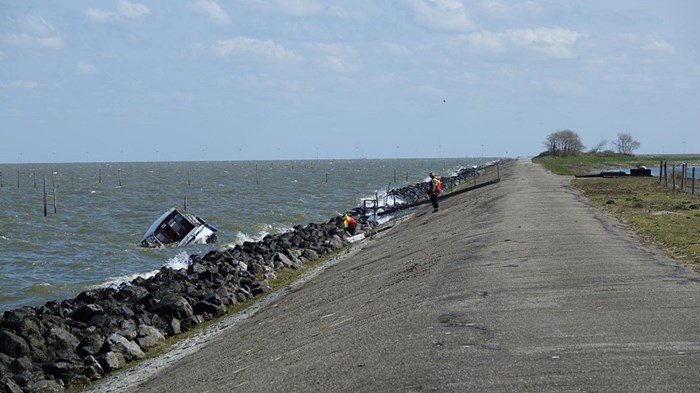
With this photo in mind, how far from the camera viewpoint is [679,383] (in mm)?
7305

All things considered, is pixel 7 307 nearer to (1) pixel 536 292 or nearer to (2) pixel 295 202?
(1) pixel 536 292

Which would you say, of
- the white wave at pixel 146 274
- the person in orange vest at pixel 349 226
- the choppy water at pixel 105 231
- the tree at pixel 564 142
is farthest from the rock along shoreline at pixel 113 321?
the tree at pixel 564 142

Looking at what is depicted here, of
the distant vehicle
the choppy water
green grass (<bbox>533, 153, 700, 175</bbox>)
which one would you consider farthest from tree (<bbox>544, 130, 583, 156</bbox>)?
the distant vehicle

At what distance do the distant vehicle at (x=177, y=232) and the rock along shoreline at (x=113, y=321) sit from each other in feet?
40.3

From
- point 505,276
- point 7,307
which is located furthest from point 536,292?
point 7,307

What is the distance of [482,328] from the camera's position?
9672mm

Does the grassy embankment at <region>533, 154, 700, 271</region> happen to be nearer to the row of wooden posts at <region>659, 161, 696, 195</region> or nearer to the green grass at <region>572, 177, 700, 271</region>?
the green grass at <region>572, 177, 700, 271</region>

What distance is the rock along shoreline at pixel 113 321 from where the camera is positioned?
1368 centimetres

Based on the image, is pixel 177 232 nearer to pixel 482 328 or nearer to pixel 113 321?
pixel 113 321

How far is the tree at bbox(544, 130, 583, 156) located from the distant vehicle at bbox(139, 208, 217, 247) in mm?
103122

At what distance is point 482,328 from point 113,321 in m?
9.21

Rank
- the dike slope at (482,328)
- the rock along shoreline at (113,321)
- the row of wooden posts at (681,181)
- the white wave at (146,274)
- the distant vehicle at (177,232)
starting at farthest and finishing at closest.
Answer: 1. the distant vehicle at (177,232)
2. the row of wooden posts at (681,181)
3. the white wave at (146,274)
4. the rock along shoreline at (113,321)
5. the dike slope at (482,328)

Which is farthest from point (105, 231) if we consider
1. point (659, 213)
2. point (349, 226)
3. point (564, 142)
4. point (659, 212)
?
point (564, 142)

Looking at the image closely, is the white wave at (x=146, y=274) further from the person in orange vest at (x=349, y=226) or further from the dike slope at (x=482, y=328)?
the dike slope at (x=482, y=328)
